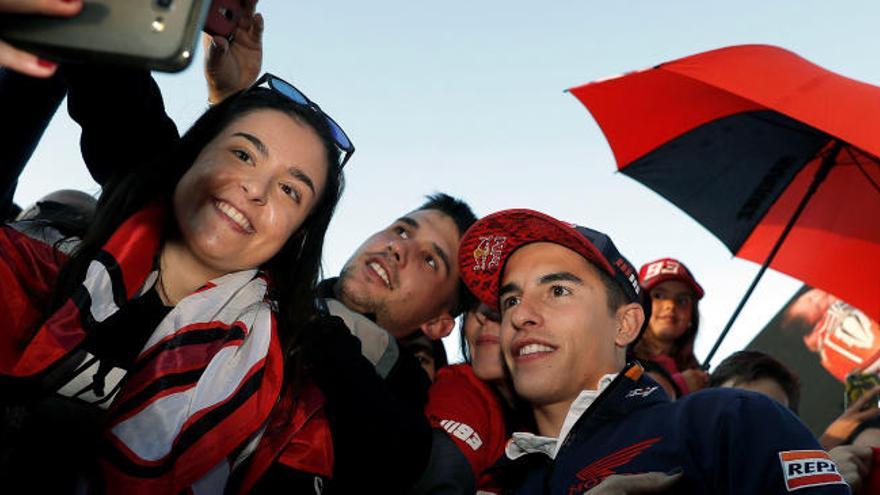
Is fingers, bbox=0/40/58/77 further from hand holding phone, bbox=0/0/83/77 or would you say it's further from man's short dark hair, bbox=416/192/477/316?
man's short dark hair, bbox=416/192/477/316

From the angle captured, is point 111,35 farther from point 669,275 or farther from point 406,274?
point 669,275

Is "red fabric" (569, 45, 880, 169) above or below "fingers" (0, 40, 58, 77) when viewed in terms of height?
above

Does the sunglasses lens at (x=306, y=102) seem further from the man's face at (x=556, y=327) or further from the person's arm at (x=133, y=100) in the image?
the man's face at (x=556, y=327)

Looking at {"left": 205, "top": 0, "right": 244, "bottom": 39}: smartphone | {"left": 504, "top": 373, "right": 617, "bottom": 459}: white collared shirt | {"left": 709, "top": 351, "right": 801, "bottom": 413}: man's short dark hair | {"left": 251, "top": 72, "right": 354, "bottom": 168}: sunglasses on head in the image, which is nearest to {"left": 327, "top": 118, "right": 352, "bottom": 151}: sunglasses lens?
{"left": 251, "top": 72, "right": 354, "bottom": 168}: sunglasses on head

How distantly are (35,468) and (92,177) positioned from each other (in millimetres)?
925

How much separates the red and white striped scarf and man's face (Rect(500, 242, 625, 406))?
80 cm

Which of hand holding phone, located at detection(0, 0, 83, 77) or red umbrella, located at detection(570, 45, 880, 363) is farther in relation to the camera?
red umbrella, located at detection(570, 45, 880, 363)

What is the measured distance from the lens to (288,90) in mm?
2508

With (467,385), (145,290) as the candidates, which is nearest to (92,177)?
(145,290)

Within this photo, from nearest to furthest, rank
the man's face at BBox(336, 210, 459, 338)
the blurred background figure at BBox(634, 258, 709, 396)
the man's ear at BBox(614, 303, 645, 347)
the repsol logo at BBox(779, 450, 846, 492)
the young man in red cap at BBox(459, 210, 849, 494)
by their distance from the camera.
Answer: the repsol logo at BBox(779, 450, 846, 492)
the young man in red cap at BBox(459, 210, 849, 494)
the man's ear at BBox(614, 303, 645, 347)
the man's face at BBox(336, 210, 459, 338)
the blurred background figure at BBox(634, 258, 709, 396)

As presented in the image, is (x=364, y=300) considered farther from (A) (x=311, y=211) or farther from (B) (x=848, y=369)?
(B) (x=848, y=369)

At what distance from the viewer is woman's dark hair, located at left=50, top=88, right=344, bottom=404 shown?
2140 mm

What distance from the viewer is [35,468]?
1693 mm

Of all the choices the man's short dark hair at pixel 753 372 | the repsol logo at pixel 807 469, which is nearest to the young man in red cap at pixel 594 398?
the repsol logo at pixel 807 469
